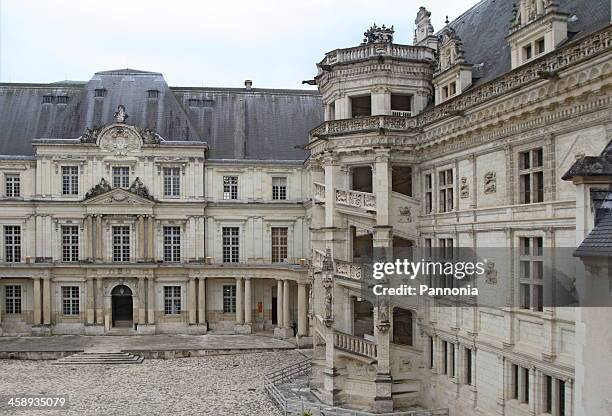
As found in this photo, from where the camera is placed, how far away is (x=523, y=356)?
17.4 m

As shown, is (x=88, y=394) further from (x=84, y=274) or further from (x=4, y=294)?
(x=4, y=294)

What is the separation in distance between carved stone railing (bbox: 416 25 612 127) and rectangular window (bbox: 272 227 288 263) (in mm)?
20806

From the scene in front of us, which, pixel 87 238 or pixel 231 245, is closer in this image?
pixel 87 238

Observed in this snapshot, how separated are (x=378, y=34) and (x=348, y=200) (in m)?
6.35

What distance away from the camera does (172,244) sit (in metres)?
40.9

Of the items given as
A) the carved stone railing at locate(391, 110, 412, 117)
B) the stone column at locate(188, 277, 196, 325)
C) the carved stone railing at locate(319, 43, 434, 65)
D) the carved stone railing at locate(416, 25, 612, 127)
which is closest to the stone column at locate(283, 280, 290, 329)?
the stone column at locate(188, 277, 196, 325)

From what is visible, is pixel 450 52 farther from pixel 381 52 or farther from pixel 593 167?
pixel 593 167

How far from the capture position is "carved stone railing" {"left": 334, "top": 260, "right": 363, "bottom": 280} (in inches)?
945

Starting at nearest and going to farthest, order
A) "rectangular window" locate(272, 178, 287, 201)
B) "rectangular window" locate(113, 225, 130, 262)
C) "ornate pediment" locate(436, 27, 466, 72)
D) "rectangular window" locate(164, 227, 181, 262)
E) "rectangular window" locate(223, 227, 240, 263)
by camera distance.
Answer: "ornate pediment" locate(436, 27, 466, 72) < "rectangular window" locate(113, 225, 130, 262) < "rectangular window" locate(164, 227, 181, 262) < "rectangular window" locate(223, 227, 240, 263) < "rectangular window" locate(272, 178, 287, 201)

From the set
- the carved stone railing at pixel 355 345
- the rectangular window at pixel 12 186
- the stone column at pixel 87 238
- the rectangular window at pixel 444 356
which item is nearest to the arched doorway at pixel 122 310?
the stone column at pixel 87 238

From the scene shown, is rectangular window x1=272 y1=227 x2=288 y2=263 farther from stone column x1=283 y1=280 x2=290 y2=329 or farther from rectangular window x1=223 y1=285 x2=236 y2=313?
rectangular window x1=223 y1=285 x2=236 y2=313

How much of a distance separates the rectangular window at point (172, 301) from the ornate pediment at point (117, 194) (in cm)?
547

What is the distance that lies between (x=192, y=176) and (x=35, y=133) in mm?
10272

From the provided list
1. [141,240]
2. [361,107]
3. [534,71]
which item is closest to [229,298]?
[141,240]
